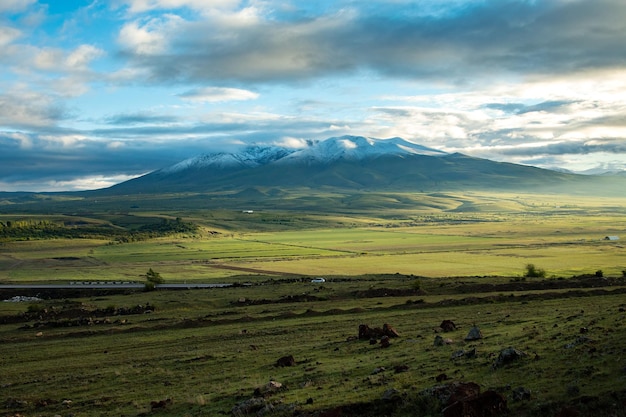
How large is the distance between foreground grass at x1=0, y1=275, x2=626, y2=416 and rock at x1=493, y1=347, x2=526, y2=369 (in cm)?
26

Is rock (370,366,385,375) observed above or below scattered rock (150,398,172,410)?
above

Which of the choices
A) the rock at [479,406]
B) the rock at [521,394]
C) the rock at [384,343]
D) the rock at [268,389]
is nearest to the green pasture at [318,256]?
the rock at [384,343]

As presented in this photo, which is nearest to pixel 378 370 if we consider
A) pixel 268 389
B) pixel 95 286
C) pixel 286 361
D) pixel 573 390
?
pixel 268 389

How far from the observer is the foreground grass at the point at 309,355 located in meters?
18.1

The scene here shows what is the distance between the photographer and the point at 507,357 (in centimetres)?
1969

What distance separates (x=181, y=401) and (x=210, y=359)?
8336 millimetres

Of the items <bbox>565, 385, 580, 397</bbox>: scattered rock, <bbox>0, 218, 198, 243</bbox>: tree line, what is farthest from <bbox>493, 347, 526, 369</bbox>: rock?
<bbox>0, 218, 198, 243</bbox>: tree line

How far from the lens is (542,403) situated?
49.0 ft

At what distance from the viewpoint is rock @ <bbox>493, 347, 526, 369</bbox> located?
19.5 metres

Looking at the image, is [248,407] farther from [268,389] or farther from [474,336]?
[474,336]

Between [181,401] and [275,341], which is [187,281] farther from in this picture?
[181,401]

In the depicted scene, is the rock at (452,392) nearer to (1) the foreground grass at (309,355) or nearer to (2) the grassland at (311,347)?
(2) the grassland at (311,347)

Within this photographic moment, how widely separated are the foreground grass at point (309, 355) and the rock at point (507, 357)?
0.26m

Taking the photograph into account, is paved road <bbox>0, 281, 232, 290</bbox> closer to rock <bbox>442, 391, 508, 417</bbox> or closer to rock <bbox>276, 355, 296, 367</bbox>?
rock <bbox>276, 355, 296, 367</bbox>
